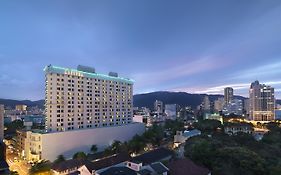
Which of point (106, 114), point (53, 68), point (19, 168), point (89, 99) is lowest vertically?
point (19, 168)

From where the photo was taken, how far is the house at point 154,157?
19423 mm

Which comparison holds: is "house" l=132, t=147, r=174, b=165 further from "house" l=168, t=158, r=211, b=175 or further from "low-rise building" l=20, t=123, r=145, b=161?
"low-rise building" l=20, t=123, r=145, b=161

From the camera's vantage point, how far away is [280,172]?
48.9ft

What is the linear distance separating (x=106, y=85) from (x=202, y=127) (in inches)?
746

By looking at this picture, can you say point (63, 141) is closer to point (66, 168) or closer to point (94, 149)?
point (94, 149)

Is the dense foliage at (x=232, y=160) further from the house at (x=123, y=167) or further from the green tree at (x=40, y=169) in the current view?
the green tree at (x=40, y=169)

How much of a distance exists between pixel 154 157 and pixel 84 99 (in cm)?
Answer: 1606

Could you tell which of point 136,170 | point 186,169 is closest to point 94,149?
point 136,170

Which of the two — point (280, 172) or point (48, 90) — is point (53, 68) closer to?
point (48, 90)

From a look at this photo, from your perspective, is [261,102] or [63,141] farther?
[261,102]

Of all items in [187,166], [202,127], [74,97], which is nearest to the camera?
[187,166]

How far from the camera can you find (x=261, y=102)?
7394cm

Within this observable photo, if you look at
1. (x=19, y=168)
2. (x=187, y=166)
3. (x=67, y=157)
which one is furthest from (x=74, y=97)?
(x=187, y=166)

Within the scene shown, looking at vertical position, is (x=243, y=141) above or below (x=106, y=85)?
below
